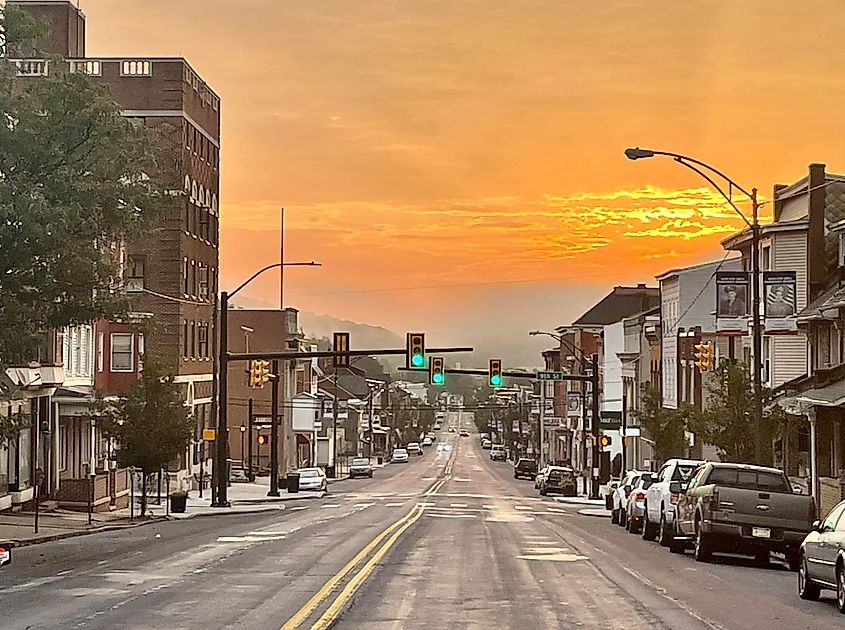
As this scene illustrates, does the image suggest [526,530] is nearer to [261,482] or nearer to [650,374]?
[650,374]

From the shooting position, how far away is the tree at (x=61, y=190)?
27.9 m

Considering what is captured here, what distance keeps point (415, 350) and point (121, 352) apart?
19.1 m

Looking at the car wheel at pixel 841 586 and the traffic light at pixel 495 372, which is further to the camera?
the traffic light at pixel 495 372

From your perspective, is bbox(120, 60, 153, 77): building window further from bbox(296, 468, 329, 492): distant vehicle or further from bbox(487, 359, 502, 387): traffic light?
bbox(487, 359, 502, 387): traffic light

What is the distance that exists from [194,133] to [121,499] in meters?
27.0

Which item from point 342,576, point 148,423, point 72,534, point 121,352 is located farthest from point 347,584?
point 121,352

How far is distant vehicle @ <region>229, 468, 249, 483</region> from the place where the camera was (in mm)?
91419

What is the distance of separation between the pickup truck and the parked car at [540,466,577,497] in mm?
49197

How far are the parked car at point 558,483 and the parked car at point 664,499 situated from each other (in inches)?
1583

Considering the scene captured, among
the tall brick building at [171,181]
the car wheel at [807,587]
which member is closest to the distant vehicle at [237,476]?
the tall brick building at [171,181]

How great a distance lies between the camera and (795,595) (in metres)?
20.9

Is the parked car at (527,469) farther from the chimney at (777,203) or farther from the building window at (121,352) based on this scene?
the chimney at (777,203)

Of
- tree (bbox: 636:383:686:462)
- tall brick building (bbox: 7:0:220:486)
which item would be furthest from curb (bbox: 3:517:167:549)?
tall brick building (bbox: 7:0:220:486)

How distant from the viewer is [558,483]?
78.1 meters
